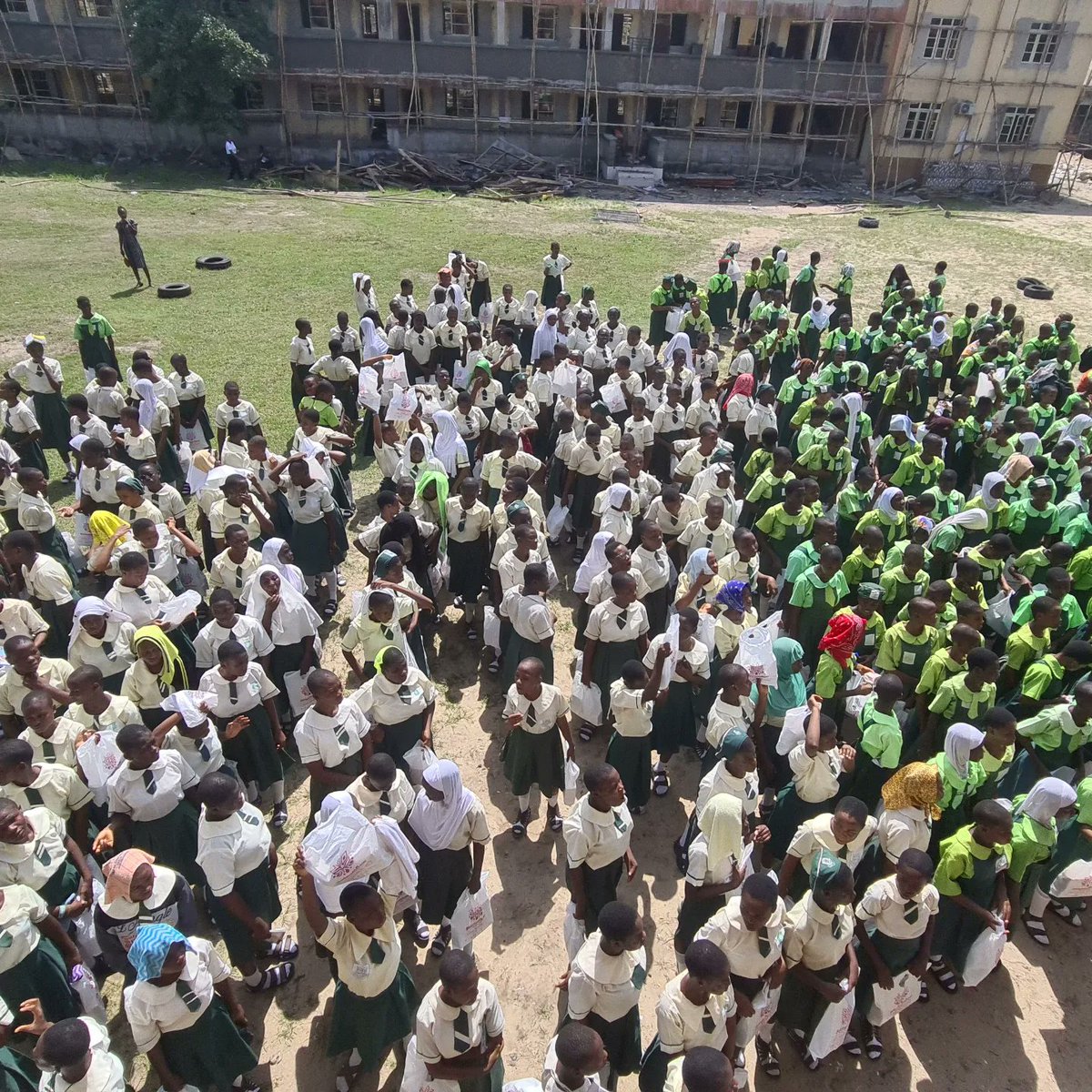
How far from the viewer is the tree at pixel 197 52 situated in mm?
24359

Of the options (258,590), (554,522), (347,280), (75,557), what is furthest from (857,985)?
(347,280)

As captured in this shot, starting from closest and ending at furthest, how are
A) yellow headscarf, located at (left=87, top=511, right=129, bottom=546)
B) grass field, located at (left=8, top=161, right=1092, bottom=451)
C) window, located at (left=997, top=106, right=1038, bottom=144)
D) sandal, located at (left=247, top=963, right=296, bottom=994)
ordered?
sandal, located at (left=247, top=963, right=296, bottom=994) < yellow headscarf, located at (left=87, top=511, right=129, bottom=546) < grass field, located at (left=8, top=161, right=1092, bottom=451) < window, located at (left=997, top=106, right=1038, bottom=144)

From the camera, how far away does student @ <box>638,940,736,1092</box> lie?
316 centimetres

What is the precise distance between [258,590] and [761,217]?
23.0 metres

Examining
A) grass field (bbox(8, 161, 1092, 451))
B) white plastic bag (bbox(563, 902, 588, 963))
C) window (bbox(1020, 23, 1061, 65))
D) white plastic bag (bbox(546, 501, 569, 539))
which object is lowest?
grass field (bbox(8, 161, 1092, 451))

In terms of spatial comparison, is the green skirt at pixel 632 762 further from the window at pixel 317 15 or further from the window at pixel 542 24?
the window at pixel 317 15

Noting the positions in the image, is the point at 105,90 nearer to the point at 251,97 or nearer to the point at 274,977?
the point at 251,97

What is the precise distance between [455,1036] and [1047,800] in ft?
10.8

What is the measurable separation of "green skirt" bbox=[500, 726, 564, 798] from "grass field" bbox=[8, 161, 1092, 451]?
21.8 feet

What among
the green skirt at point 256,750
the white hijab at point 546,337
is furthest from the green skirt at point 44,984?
the white hijab at point 546,337

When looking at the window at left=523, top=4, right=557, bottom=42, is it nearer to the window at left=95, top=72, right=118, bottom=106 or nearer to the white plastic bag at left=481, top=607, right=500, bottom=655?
the window at left=95, top=72, right=118, bottom=106

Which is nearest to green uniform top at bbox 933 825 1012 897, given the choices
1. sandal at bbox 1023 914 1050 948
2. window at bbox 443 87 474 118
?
sandal at bbox 1023 914 1050 948

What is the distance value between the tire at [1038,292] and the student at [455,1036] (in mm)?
19338

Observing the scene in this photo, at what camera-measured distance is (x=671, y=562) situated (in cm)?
733
